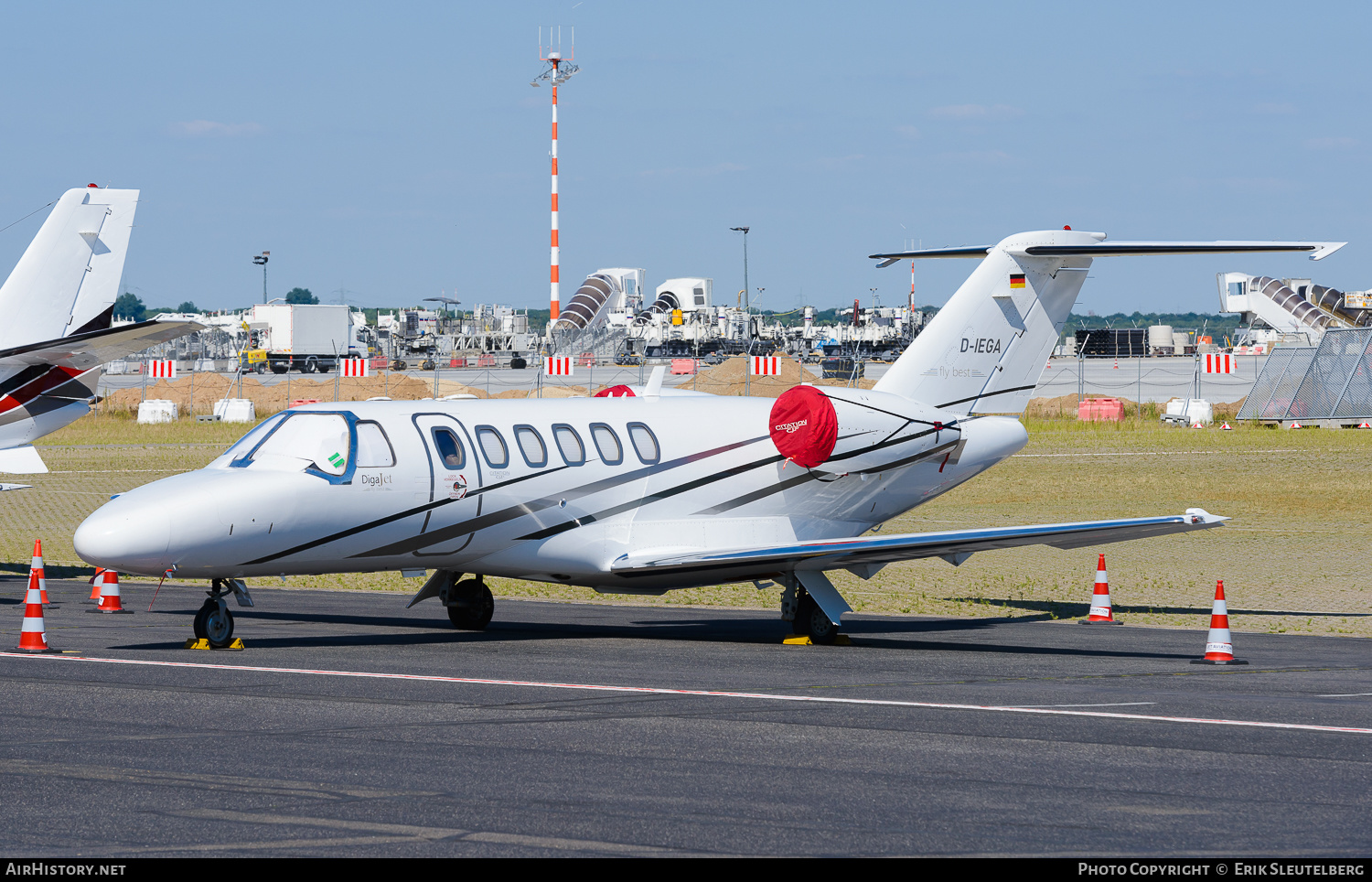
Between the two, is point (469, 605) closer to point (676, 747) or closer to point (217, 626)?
point (217, 626)

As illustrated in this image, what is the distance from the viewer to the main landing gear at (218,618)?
14914 millimetres

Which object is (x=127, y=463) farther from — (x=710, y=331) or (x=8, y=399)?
(x=710, y=331)

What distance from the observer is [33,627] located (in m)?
14.7

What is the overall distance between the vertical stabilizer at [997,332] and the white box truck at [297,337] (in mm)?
90664

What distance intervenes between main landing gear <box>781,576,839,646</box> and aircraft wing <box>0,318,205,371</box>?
7.87 m

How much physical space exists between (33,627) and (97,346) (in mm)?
7518

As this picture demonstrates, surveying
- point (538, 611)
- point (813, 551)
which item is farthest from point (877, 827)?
point (538, 611)

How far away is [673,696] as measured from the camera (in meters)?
12.3

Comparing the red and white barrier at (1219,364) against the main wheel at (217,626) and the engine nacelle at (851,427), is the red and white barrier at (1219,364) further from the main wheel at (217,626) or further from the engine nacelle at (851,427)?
the main wheel at (217,626)

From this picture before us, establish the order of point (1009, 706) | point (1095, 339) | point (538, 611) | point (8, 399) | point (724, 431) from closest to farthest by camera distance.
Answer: point (1009, 706), point (724, 431), point (538, 611), point (8, 399), point (1095, 339)

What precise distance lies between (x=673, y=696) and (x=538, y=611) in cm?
783

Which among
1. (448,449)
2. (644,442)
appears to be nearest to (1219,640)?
(644,442)

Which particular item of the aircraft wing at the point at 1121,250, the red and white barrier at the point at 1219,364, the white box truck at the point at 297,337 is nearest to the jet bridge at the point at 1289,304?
the red and white barrier at the point at 1219,364

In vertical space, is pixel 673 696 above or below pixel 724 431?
below
